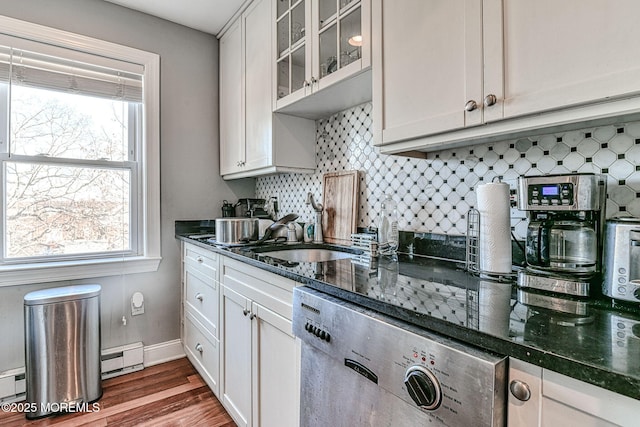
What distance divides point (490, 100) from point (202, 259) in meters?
1.80

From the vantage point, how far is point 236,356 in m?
1.61

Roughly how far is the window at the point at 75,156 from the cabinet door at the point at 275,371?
1.43 m

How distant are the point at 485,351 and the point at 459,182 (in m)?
0.89

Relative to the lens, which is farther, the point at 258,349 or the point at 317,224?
the point at 317,224

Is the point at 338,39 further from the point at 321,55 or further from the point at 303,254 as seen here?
the point at 303,254

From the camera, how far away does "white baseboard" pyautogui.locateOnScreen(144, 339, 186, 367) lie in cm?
238

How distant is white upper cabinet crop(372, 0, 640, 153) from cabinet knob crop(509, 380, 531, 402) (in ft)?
2.10

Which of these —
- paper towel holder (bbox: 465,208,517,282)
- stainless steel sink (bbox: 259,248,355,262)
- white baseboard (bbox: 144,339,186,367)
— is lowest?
white baseboard (bbox: 144,339,186,367)

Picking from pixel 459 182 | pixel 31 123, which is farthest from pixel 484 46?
pixel 31 123

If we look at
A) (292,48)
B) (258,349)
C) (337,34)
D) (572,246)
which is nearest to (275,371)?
(258,349)

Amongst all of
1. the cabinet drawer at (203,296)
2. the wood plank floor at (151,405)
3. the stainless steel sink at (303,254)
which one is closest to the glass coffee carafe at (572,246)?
the stainless steel sink at (303,254)

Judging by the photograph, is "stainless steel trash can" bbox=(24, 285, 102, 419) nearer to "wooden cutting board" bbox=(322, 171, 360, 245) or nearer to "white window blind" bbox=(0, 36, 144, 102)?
"white window blind" bbox=(0, 36, 144, 102)

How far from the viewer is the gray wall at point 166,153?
6.68 ft

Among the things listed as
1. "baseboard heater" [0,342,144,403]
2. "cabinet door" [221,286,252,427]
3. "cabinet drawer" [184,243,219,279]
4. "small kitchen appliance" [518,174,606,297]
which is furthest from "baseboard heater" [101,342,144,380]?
"small kitchen appliance" [518,174,606,297]
